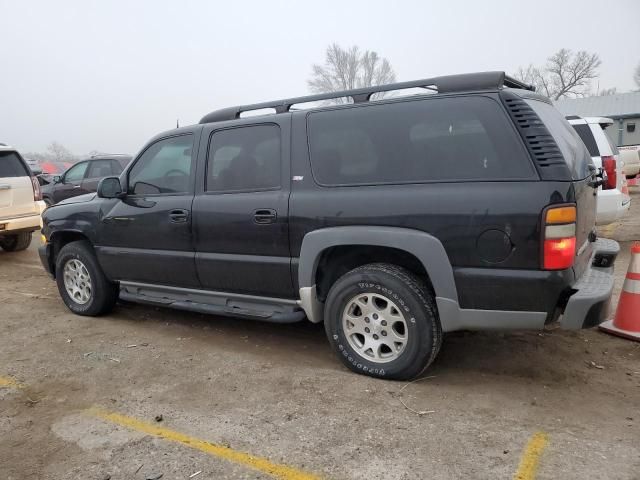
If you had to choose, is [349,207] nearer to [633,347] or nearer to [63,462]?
[63,462]

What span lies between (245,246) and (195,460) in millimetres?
1685

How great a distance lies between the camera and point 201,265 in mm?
4223

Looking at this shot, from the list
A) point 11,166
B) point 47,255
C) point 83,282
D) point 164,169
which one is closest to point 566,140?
point 164,169

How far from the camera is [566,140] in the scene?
3307 millimetres

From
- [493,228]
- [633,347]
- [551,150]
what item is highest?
[551,150]

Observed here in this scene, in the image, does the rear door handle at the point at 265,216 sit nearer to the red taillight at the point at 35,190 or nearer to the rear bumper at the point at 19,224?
the rear bumper at the point at 19,224

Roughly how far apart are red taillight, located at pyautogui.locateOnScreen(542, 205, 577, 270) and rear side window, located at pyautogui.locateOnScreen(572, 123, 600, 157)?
486 centimetres

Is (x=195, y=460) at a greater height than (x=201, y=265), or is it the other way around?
(x=201, y=265)

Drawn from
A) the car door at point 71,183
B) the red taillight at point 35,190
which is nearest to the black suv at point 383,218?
the red taillight at point 35,190

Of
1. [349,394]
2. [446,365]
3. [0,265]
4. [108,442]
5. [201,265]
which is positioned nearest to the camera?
[108,442]

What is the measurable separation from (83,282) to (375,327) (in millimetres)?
3264

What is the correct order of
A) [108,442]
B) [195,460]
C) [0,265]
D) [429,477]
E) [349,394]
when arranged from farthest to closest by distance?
[0,265] → [349,394] → [108,442] → [195,460] → [429,477]

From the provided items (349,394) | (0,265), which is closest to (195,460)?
(349,394)

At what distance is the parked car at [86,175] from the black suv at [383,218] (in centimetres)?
817
